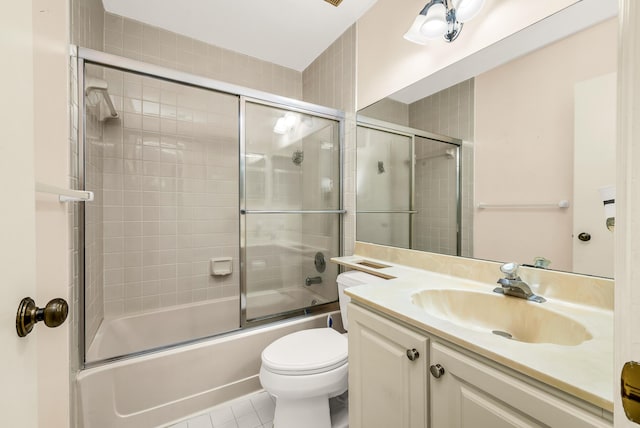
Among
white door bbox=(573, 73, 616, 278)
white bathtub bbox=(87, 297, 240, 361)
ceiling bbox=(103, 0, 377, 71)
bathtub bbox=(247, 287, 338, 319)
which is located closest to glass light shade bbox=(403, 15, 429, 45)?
ceiling bbox=(103, 0, 377, 71)

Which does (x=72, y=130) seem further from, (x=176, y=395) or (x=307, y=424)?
(x=307, y=424)

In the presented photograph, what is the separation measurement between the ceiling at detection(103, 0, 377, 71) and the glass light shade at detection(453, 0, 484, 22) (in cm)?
74

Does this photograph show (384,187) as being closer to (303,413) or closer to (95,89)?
(303,413)

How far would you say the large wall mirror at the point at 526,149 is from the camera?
2.65ft

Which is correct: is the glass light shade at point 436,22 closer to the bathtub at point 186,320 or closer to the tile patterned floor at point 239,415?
the bathtub at point 186,320

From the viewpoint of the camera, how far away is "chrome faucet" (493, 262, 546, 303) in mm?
848

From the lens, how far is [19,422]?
363 mm

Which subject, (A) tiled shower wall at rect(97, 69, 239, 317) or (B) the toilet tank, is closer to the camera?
(B) the toilet tank

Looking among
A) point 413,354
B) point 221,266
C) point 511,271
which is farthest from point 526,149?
point 221,266

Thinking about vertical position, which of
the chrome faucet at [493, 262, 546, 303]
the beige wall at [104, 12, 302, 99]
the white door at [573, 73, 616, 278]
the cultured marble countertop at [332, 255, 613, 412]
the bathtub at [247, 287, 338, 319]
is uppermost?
the beige wall at [104, 12, 302, 99]

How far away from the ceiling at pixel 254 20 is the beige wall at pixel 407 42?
197mm

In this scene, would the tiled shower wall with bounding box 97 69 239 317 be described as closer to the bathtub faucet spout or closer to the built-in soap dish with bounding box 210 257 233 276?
the built-in soap dish with bounding box 210 257 233 276

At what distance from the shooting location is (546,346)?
565 mm

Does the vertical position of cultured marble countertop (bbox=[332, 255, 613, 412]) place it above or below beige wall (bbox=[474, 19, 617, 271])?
below
